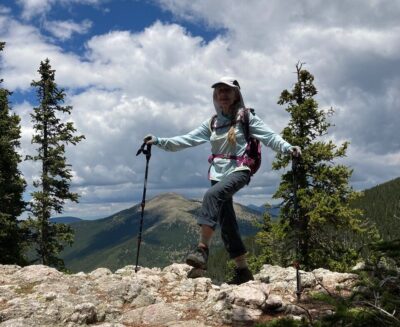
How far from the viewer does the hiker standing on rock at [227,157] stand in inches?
276

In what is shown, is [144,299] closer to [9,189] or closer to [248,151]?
[248,151]

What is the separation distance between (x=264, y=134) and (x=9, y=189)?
20617 millimetres

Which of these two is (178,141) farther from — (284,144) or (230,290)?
(230,290)

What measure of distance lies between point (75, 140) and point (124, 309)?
22236 mm

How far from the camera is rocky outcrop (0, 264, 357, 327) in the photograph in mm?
6277

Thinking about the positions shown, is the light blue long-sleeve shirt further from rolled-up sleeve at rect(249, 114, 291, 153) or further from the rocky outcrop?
the rocky outcrop

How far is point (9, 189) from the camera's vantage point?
24.0 metres

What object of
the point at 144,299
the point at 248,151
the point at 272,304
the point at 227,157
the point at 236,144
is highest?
the point at 236,144

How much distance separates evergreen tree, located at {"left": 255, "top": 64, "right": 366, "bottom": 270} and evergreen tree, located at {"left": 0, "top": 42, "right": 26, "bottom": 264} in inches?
554

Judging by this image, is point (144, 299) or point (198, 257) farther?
point (144, 299)

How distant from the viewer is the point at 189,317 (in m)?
6.58

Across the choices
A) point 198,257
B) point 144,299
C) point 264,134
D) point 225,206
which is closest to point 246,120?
point 264,134

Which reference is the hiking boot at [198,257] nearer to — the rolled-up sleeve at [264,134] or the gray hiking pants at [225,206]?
the gray hiking pants at [225,206]

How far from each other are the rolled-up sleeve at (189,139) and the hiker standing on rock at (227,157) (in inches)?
6.9
